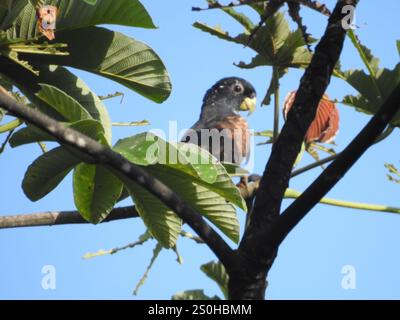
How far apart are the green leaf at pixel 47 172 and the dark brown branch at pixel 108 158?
19.0 inches

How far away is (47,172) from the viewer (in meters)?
2.88

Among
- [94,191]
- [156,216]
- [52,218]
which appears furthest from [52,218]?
[156,216]

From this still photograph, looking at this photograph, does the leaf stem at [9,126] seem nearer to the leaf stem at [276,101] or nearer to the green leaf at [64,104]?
the green leaf at [64,104]

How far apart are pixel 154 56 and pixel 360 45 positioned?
4.14 ft

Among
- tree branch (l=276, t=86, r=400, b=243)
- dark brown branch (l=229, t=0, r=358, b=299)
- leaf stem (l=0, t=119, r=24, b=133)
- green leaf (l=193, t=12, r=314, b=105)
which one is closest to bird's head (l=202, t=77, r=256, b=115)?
green leaf (l=193, t=12, r=314, b=105)

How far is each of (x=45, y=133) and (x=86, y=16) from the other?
22.5 inches

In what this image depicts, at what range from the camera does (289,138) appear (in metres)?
2.55

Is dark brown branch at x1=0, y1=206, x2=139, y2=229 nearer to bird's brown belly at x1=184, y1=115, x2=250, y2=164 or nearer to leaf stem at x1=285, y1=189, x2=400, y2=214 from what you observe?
leaf stem at x1=285, y1=189, x2=400, y2=214

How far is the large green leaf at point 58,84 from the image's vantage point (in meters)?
3.06

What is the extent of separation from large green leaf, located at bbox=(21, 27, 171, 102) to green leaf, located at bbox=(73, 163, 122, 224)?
48 centimetres

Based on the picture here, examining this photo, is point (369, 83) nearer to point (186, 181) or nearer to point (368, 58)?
point (368, 58)

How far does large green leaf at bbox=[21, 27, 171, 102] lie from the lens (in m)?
3.12

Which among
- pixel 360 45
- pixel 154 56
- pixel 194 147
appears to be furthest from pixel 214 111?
pixel 194 147

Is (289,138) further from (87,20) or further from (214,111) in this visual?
(214,111)
